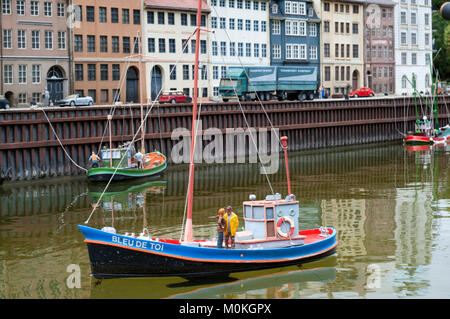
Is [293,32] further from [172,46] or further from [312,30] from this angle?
[172,46]

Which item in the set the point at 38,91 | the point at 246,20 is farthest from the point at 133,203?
the point at 246,20

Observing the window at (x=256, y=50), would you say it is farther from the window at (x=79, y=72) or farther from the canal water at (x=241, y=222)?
the canal water at (x=241, y=222)

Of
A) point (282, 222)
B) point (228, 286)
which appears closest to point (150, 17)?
point (282, 222)

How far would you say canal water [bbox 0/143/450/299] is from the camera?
2809 cm

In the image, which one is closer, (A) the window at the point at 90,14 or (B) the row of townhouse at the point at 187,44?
(B) the row of townhouse at the point at 187,44

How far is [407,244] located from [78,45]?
189 ft

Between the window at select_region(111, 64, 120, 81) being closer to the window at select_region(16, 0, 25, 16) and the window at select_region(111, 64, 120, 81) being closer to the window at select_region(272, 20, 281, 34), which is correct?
the window at select_region(16, 0, 25, 16)

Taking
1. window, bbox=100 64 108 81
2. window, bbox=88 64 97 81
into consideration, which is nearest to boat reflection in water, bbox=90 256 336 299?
window, bbox=88 64 97 81

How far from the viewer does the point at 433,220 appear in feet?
131

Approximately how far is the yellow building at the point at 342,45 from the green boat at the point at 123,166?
56332 millimetres

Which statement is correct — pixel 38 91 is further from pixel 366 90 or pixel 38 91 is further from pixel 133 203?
pixel 366 90

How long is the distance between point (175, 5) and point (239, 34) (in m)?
11.5

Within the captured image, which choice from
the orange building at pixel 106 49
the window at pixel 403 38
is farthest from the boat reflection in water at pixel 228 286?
the window at pixel 403 38

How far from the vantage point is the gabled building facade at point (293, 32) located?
351ft
